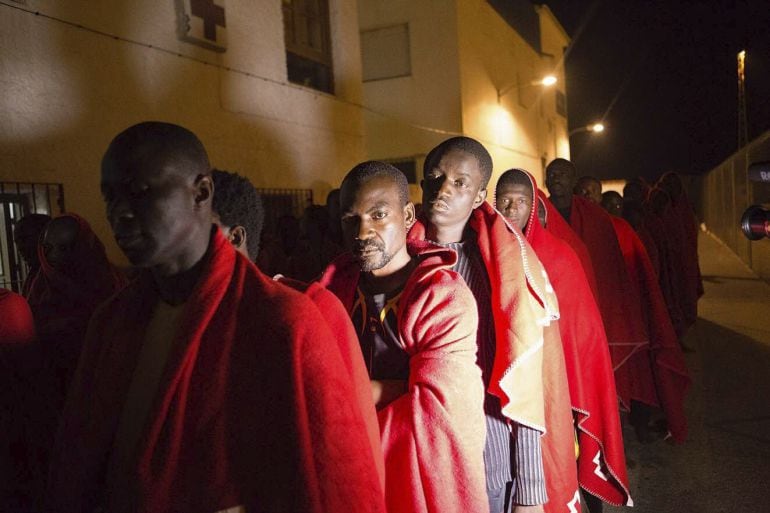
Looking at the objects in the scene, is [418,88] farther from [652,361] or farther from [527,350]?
[527,350]

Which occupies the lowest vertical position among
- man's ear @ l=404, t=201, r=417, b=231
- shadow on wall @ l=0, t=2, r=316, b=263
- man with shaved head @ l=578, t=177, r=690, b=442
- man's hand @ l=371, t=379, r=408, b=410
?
man with shaved head @ l=578, t=177, r=690, b=442

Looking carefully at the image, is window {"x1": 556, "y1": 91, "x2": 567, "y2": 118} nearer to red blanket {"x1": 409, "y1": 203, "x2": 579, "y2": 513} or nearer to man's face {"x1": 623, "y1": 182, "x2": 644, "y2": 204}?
man's face {"x1": 623, "y1": 182, "x2": 644, "y2": 204}

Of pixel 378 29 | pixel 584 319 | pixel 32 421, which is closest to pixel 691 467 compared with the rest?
pixel 584 319

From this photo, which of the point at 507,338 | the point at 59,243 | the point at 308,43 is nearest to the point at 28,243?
the point at 59,243

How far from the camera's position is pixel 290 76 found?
10.4 meters

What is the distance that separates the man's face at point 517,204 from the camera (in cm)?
337

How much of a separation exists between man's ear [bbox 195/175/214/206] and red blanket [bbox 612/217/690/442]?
3773mm

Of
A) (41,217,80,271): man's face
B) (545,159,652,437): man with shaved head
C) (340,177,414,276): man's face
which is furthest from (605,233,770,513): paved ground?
(41,217,80,271): man's face

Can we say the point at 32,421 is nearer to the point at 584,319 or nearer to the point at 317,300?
the point at 317,300

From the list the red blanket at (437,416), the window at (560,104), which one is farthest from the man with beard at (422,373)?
the window at (560,104)

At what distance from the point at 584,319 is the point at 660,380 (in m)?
1.81

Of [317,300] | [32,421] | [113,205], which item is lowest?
[32,421]

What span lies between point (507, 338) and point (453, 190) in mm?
755

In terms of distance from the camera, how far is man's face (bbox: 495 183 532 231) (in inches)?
132
